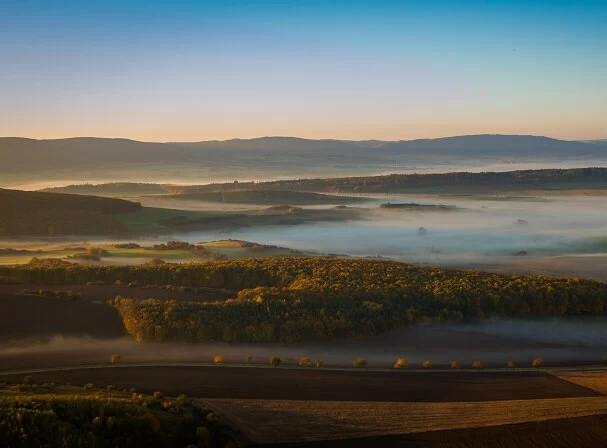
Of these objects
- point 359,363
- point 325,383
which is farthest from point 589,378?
point 325,383

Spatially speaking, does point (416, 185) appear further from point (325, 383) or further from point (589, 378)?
point (325, 383)

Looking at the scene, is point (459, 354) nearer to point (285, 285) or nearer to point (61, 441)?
point (285, 285)

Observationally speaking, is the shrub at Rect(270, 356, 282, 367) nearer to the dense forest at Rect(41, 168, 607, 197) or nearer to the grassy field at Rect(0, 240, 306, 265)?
the grassy field at Rect(0, 240, 306, 265)

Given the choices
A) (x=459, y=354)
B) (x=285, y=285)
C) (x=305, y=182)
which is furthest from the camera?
(x=305, y=182)

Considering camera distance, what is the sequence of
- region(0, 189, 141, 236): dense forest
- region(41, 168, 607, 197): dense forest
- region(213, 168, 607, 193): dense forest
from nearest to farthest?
1. region(0, 189, 141, 236): dense forest
2. region(41, 168, 607, 197): dense forest
3. region(213, 168, 607, 193): dense forest

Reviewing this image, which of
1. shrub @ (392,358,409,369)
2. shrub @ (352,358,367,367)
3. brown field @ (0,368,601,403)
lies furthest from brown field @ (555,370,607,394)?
shrub @ (352,358,367,367)

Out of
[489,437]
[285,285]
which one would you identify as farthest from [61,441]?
[285,285]

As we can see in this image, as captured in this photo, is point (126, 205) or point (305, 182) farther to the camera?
point (305, 182)
